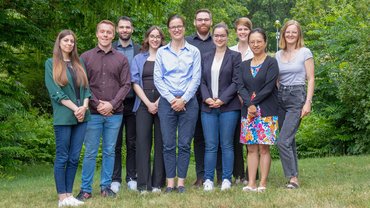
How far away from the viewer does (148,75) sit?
315 inches

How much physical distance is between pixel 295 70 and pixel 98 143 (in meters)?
2.71

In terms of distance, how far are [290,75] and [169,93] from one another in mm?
1611

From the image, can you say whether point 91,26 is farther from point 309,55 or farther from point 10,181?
point 309,55

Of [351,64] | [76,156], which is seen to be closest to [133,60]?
[76,156]

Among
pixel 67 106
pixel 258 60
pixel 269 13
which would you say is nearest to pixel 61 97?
pixel 67 106

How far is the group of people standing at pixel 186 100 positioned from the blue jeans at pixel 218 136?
1cm

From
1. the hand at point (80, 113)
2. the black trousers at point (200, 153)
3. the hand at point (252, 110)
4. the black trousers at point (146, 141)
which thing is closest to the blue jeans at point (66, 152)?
the hand at point (80, 113)

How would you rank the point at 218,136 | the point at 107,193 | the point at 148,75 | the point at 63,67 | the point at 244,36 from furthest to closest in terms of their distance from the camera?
the point at 244,36 → the point at 218,136 → the point at 148,75 → the point at 107,193 → the point at 63,67

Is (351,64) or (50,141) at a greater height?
(351,64)

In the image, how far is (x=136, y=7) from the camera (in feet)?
39.1

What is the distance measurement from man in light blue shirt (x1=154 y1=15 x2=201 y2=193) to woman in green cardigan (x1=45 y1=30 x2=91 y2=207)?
1028 mm

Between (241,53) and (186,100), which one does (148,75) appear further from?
(241,53)

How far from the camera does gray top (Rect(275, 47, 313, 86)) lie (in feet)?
25.8

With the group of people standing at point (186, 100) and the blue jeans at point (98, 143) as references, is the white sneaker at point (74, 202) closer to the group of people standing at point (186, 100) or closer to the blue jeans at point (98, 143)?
the group of people standing at point (186, 100)
